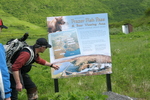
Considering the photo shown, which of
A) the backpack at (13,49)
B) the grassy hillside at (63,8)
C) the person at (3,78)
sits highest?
the grassy hillside at (63,8)

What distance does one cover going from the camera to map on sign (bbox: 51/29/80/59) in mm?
4887

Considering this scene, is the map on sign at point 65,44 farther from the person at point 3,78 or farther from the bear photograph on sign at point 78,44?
the person at point 3,78

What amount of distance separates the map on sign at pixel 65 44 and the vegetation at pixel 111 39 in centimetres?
81

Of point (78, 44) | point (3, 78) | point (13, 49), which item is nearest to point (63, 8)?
point (78, 44)

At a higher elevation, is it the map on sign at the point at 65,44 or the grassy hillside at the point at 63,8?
the grassy hillside at the point at 63,8

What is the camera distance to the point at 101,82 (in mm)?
6527

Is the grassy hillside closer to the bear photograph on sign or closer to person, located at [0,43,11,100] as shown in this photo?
the bear photograph on sign

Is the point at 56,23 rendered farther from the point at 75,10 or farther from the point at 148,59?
the point at 75,10

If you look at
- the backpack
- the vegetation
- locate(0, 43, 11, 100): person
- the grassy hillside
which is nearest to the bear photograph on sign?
the vegetation

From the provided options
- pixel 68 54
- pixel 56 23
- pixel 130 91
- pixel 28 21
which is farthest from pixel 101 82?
pixel 28 21

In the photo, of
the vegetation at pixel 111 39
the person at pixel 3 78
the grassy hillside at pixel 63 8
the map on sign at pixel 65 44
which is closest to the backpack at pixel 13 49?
the person at pixel 3 78

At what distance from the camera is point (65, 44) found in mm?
4922

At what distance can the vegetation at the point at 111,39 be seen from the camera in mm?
5828

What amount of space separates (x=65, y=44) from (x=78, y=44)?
0.28 metres
